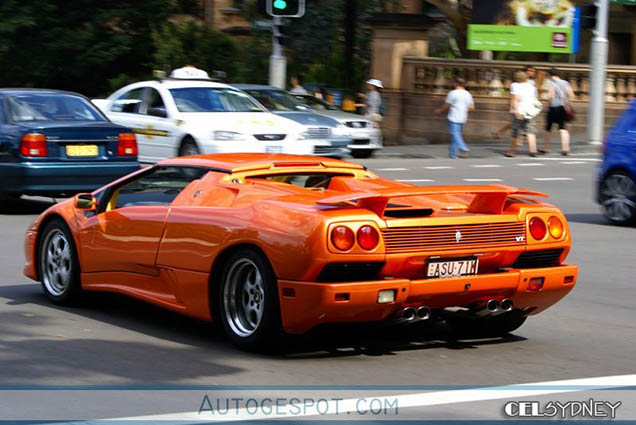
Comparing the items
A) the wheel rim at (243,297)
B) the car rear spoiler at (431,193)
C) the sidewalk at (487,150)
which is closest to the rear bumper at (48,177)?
the wheel rim at (243,297)

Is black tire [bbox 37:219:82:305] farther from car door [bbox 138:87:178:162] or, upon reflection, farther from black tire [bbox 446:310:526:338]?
car door [bbox 138:87:178:162]

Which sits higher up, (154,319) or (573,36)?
(573,36)

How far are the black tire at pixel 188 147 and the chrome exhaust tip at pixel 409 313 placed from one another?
13.4 m

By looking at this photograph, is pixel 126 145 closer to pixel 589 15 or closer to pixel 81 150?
pixel 81 150

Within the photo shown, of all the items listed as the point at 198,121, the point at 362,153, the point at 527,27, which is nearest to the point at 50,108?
the point at 198,121

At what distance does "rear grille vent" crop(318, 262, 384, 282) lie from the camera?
270 inches

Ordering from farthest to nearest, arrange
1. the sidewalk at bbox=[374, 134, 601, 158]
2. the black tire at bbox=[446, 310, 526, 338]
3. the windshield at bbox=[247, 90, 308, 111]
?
the sidewalk at bbox=[374, 134, 601, 158] < the windshield at bbox=[247, 90, 308, 111] < the black tire at bbox=[446, 310, 526, 338]

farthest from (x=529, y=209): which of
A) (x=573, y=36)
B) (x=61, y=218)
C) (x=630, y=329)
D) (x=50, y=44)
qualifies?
(x=50, y=44)

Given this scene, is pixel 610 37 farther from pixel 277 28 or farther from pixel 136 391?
pixel 136 391

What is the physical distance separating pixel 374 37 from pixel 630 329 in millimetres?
27215

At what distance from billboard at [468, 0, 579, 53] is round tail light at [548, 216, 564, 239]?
84.0ft

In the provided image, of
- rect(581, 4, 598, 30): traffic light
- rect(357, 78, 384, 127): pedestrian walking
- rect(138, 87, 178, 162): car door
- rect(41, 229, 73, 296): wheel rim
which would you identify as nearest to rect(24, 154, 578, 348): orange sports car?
rect(41, 229, 73, 296): wheel rim

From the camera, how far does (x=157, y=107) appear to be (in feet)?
69.1

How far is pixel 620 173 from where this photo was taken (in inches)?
596
